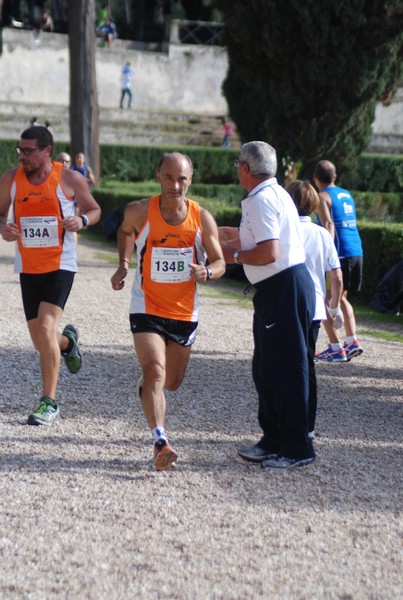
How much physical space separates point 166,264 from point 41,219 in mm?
1213

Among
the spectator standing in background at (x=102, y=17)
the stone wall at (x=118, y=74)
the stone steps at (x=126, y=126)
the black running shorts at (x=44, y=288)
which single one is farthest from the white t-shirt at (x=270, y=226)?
the spectator standing in background at (x=102, y=17)

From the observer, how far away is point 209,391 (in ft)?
26.1

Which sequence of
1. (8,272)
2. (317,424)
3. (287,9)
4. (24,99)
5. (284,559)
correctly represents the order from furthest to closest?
(24,99) → (287,9) → (8,272) → (317,424) → (284,559)

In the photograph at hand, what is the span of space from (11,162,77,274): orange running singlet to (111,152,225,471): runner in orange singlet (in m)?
0.87

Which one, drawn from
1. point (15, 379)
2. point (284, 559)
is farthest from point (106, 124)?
point (284, 559)

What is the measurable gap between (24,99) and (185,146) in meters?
8.53

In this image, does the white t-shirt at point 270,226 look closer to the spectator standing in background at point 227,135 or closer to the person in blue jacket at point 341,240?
the person in blue jacket at point 341,240

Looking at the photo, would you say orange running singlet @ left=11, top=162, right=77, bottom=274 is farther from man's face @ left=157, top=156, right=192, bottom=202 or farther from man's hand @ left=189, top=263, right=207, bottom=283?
man's hand @ left=189, top=263, right=207, bottom=283

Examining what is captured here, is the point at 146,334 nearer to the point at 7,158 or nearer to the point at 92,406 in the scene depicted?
the point at 92,406

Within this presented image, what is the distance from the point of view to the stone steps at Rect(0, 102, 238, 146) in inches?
1496

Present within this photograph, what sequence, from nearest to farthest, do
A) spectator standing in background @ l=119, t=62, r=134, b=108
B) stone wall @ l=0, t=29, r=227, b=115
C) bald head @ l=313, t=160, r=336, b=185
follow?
1. bald head @ l=313, t=160, r=336, b=185
2. spectator standing in background @ l=119, t=62, r=134, b=108
3. stone wall @ l=0, t=29, r=227, b=115

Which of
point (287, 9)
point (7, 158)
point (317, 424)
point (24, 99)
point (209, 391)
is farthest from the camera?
point (24, 99)

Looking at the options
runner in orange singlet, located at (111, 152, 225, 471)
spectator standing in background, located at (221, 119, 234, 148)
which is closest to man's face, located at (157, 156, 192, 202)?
runner in orange singlet, located at (111, 152, 225, 471)

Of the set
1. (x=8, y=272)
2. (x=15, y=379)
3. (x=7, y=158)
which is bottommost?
(x=7, y=158)
